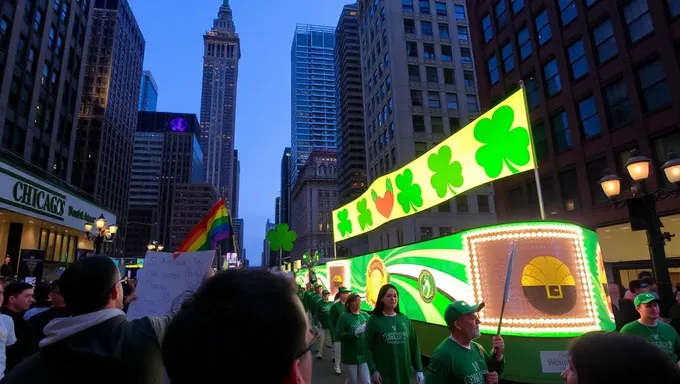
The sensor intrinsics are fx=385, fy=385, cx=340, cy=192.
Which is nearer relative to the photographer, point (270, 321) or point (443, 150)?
point (270, 321)

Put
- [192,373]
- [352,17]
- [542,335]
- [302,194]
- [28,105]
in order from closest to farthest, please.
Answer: [192,373], [542,335], [28,105], [352,17], [302,194]

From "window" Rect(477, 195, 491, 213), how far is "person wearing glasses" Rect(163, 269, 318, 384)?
45645 mm

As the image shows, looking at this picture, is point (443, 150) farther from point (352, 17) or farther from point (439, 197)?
point (352, 17)

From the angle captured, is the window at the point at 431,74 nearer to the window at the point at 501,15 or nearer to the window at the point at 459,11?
the window at the point at 459,11

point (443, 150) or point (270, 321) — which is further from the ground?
point (443, 150)

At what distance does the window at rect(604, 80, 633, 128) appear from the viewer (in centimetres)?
2086

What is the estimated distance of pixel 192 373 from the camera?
120 centimetres

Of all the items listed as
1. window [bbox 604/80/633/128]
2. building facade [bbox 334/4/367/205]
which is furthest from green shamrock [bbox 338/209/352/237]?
building facade [bbox 334/4/367/205]

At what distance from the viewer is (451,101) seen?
47.2 meters

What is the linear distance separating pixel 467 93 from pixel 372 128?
1331cm

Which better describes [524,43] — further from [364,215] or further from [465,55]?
[364,215]

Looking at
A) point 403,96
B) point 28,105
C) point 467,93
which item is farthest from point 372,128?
point 28,105

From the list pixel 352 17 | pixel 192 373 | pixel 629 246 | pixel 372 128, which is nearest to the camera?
pixel 192 373

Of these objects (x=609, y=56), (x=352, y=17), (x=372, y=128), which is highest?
(x=352, y=17)
